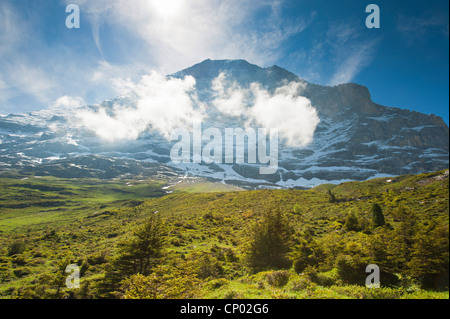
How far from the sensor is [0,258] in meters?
23.0

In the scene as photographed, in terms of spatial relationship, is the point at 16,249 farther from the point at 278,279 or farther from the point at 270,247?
the point at 278,279

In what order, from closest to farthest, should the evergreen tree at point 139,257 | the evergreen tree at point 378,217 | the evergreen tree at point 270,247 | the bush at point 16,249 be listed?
1. the evergreen tree at point 139,257
2. the evergreen tree at point 270,247
3. the evergreen tree at point 378,217
4. the bush at point 16,249

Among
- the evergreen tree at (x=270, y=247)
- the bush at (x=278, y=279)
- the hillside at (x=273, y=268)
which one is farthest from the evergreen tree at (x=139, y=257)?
the bush at (x=278, y=279)

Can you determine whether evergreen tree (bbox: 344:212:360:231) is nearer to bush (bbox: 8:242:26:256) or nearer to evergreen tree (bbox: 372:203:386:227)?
evergreen tree (bbox: 372:203:386:227)

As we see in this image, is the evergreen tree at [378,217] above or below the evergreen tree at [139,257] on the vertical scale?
above

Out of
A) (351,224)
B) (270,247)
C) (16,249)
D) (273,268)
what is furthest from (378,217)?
(16,249)

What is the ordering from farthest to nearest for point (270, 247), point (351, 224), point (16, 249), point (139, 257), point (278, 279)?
point (351, 224)
point (16, 249)
point (270, 247)
point (139, 257)
point (278, 279)

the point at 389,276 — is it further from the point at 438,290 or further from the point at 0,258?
the point at 0,258

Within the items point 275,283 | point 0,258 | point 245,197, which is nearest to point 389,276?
point 275,283

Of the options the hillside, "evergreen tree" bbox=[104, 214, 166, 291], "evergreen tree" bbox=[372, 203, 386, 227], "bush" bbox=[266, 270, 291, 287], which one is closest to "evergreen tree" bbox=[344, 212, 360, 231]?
the hillside

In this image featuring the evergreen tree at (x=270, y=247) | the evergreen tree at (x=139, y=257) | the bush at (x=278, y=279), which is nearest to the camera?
the bush at (x=278, y=279)

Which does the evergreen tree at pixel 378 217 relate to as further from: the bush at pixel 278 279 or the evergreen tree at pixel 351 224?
the bush at pixel 278 279
